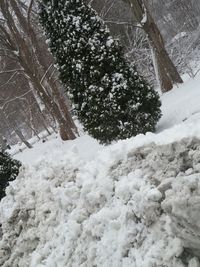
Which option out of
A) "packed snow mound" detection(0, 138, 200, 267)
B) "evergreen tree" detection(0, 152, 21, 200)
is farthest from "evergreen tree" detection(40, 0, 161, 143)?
"evergreen tree" detection(0, 152, 21, 200)

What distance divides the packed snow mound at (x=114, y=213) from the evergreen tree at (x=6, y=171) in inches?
157

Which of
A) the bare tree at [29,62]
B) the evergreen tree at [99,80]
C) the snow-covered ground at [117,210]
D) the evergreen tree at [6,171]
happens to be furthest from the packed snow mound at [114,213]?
the bare tree at [29,62]

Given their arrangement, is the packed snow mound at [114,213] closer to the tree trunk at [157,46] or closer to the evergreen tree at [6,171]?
the evergreen tree at [6,171]

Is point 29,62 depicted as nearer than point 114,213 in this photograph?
No

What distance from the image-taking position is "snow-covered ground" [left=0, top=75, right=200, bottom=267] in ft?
13.3

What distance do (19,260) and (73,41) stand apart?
5.16m

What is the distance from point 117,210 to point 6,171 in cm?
715

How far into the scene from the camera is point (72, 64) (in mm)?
9461

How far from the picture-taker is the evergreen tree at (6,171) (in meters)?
11.4

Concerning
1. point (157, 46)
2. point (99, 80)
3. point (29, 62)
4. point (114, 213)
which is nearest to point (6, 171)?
point (99, 80)

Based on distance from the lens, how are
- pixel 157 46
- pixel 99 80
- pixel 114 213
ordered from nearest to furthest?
pixel 114 213 < pixel 99 80 < pixel 157 46

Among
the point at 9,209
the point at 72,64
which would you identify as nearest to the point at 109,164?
the point at 9,209

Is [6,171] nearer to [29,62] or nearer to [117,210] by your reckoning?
[29,62]

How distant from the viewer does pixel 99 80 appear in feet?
30.3
